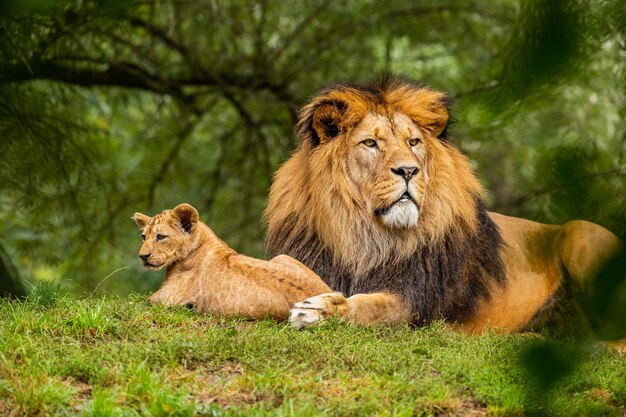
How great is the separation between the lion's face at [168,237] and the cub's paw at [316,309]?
34.0 inches

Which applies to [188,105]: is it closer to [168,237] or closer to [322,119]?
[322,119]

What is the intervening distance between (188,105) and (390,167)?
5.90 meters

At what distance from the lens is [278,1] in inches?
445

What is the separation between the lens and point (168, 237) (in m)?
5.60

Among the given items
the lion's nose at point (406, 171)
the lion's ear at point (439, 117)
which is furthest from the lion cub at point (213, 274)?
the lion's ear at point (439, 117)

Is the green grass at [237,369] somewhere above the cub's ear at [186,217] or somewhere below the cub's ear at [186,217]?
below

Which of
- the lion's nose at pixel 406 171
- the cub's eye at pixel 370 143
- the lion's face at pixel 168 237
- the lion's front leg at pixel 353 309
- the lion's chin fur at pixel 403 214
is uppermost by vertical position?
the cub's eye at pixel 370 143

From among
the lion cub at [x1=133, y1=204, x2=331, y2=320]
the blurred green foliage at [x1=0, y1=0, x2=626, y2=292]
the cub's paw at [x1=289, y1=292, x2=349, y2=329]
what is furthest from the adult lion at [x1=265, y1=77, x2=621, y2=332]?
the blurred green foliage at [x1=0, y1=0, x2=626, y2=292]

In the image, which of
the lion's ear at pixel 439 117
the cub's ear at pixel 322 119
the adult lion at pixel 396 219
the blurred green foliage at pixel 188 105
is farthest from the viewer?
the blurred green foliage at pixel 188 105

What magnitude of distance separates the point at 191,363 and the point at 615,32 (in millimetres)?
3268

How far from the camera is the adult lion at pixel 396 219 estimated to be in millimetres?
5664

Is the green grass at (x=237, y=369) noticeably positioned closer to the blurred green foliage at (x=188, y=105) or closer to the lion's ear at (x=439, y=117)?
the lion's ear at (x=439, y=117)

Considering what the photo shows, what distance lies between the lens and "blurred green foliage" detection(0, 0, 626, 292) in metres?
8.06

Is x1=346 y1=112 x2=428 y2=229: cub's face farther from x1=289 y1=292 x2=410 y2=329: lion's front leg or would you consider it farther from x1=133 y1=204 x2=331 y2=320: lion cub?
x1=133 y1=204 x2=331 y2=320: lion cub
